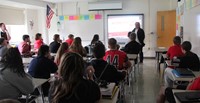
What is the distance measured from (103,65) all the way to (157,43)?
6770mm

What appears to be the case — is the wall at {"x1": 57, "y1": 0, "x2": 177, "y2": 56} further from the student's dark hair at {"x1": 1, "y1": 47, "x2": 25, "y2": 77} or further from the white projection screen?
the student's dark hair at {"x1": 1, "y1": 47, "x2": 25, "y2": 77}

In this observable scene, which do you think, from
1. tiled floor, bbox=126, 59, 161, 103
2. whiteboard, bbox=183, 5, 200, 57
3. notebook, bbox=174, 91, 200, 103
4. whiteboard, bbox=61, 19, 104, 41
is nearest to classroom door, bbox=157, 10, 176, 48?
tiled floor, bbox=126, 59, 161, 103

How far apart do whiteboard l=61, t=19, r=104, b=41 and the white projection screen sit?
1.52 feet

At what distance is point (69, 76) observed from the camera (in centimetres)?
167

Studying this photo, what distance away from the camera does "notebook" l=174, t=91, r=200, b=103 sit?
6.17 ft

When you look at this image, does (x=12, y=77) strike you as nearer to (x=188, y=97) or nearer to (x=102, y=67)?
(x=102, y=67)

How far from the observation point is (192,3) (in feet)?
16.5

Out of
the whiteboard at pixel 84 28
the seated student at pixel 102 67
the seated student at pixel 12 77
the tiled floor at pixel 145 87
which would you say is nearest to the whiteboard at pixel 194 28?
the tiled floor at pixel 145 87

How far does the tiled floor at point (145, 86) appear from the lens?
4.24m

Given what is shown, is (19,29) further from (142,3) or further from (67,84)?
(67,84)

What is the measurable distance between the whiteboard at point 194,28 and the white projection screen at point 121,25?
12.5ft

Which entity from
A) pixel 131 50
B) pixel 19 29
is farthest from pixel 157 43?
pixel 19 29

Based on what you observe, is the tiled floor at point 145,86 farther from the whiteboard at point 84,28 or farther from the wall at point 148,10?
the whiteboard at point 84,28

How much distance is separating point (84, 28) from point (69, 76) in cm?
842
